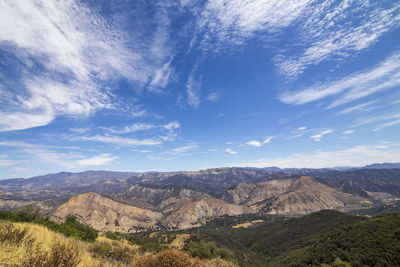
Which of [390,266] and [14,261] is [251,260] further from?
[14,261]

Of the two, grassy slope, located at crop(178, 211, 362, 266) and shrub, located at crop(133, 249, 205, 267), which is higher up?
shrub, located at crop(133, 249, 205, 267)

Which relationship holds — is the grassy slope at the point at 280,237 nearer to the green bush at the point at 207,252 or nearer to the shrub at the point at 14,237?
the green bush at the point at 207,252

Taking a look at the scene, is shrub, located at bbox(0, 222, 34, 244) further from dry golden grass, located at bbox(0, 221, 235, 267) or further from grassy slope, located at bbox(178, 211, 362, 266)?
grassy slope, located at bbox(178, 211, 362, 266)

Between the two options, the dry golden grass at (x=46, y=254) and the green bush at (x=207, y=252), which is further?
the green bush at (x=207, y=252)

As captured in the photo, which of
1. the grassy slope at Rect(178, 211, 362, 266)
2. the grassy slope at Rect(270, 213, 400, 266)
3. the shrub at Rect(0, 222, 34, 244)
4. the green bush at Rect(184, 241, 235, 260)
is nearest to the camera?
the shrub at Rect(0, 222, 34, 244)

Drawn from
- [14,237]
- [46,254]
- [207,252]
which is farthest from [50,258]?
Result: [207,252]

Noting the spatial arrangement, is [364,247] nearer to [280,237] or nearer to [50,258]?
[50,258]

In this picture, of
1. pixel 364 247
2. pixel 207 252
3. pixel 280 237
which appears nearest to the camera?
pixel 364 247

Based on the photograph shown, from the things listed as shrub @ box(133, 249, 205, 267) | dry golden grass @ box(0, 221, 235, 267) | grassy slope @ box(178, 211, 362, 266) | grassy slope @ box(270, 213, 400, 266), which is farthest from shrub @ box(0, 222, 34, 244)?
grassy slope @ box(178, 211, 362, 266)

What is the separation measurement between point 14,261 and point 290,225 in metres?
173

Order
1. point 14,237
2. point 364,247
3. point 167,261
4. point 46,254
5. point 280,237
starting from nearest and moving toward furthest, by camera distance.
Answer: point 46,254, point 14,237, point 167,261, point 364,247, point 280,237

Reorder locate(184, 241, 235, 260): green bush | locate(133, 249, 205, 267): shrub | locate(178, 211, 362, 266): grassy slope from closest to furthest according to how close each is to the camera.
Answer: locate(133, 249, 205, 267): shrub → locate(184, 241, 235, 260): green bush → locate(178, 211, 362, 266): grassy slope

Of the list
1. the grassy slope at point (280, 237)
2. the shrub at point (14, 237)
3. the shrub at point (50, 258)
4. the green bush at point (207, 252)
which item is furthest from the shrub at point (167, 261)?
the grassy slope at point (280, 237)

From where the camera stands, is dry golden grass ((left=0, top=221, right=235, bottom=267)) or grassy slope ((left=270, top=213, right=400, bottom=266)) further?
grassy slope ((left=270, top=213, right=400, bottom=266))
